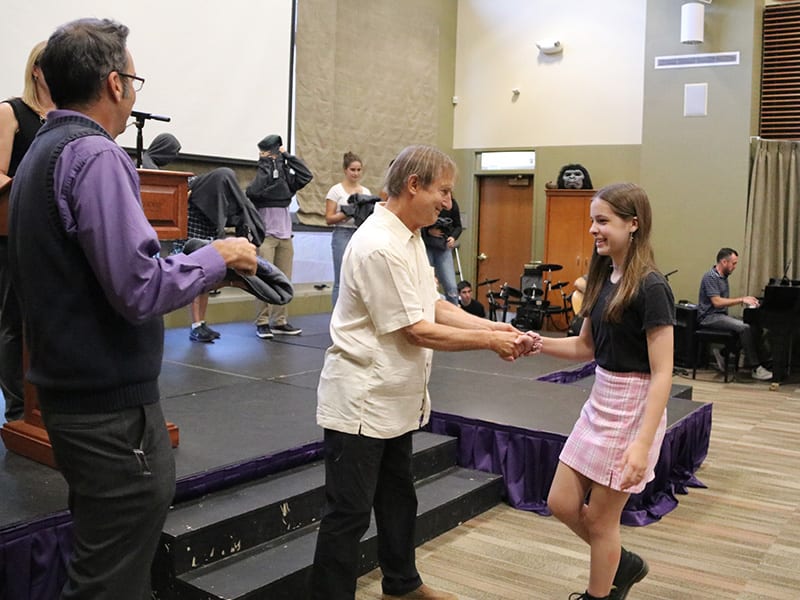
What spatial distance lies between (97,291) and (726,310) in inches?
271

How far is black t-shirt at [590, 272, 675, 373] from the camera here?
2.09m

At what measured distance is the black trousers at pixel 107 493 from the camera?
1430 mm

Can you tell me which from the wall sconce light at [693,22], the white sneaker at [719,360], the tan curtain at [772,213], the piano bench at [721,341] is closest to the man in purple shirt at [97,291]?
the piano bench at [721,341]

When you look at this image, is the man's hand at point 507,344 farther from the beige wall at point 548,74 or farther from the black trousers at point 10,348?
the beige wall at point 548,74

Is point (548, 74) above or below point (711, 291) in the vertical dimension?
above

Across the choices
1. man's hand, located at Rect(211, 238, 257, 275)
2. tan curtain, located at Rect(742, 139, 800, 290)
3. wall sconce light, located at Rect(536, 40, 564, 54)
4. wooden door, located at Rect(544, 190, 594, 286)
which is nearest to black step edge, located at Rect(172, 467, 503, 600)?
man's hand, located at Rect(211, 238, 257, 275)

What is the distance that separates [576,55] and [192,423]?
7.17 m

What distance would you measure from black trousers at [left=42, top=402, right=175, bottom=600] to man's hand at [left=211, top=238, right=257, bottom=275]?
12.3 inches

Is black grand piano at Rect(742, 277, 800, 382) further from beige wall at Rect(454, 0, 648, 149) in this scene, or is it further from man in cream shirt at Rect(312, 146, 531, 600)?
man in cream shirt at Rect(312, 146, 531, 600)

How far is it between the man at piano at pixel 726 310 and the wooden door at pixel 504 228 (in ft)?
9.08

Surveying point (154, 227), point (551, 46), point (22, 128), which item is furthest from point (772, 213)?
point (22, 128)

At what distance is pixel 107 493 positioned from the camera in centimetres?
143

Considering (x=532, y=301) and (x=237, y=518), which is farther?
(x=532, y=301)

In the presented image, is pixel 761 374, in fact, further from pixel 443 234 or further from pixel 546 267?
pixel 443 234
